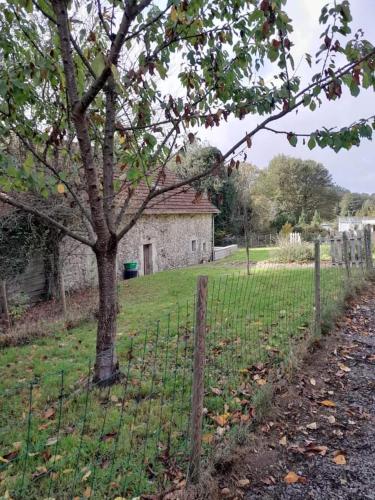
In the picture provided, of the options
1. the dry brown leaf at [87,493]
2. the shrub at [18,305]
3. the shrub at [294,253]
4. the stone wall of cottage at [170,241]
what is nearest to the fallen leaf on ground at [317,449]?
the dry brown leaf at [87,493]

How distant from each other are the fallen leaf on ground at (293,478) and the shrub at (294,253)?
13.0 metres

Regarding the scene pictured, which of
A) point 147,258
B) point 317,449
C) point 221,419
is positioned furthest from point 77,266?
point 317,449

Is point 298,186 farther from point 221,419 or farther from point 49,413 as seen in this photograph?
point 49,413

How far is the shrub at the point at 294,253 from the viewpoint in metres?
15.1

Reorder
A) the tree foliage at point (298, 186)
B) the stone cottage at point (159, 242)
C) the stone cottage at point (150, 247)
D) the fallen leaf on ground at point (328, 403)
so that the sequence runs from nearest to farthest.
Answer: the fallen leaf on ground at point (328, 403) < the stone cottage at point (150, 247) < the stone cottage at point (159, 242) < the tree foliage at point (298, 186)

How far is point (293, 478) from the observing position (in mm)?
2695

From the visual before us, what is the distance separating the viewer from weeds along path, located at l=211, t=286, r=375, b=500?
8.56 feet

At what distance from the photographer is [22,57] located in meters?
3.89

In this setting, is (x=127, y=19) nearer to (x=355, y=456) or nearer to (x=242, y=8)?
(x=242, y=8)

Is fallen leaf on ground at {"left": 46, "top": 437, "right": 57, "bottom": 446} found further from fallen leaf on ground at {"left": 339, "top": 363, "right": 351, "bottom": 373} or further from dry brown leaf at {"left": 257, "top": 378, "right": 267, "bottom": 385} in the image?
fallen leaf on ground at {"left": 339, "top": 363, "right": 351, "bottom": 373}

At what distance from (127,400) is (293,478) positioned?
1.79 meters

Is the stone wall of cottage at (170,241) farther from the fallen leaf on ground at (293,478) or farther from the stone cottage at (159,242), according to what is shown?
the fallen leaf on ground at (293,478)

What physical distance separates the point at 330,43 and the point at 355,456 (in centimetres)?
332

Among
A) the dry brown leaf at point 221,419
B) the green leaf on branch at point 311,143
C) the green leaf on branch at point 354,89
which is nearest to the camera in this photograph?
the green leaf on branch at point 354,89
